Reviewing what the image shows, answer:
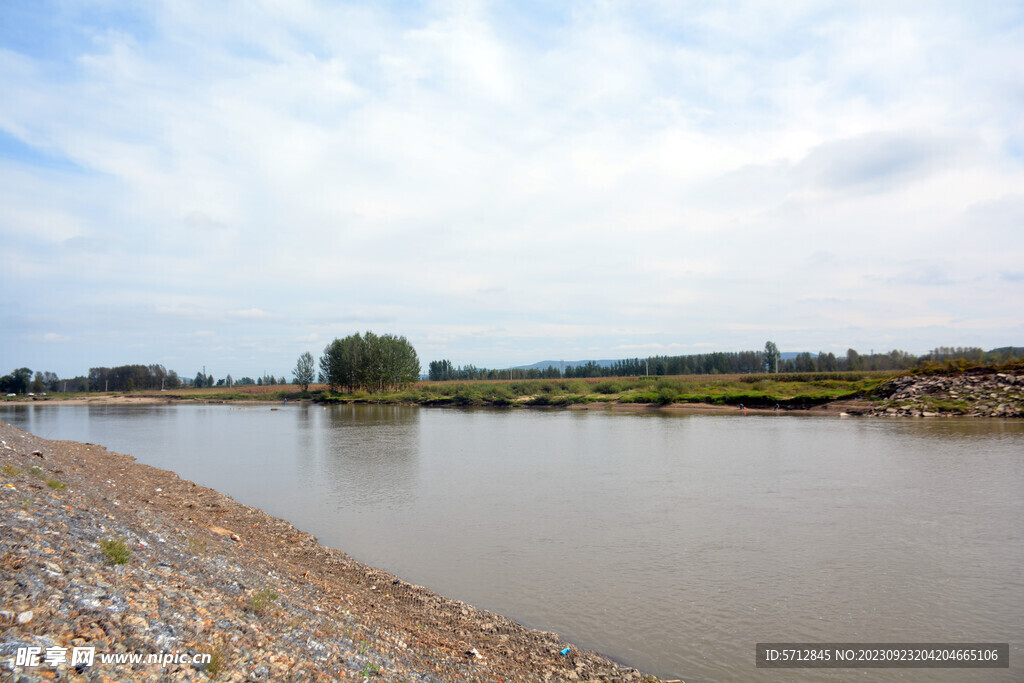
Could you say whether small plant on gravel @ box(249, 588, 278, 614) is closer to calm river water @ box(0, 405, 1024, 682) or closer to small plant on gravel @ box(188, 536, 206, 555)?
small plant on gravel @ box(188, 536, 206, 555)

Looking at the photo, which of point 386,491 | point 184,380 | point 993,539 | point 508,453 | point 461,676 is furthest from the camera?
point 184,380

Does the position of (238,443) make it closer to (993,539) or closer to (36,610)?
(36,610)

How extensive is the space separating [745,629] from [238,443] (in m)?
30.4

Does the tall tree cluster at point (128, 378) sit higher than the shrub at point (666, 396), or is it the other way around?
the tall tree cluster at point (128, 378)

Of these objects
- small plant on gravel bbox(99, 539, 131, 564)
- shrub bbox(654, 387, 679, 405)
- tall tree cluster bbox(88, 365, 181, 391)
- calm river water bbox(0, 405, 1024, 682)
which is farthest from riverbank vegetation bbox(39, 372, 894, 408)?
tall tree cluster bbox(88, 365, 181, 391)

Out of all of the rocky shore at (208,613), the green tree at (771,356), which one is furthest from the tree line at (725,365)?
the rocky shore at (208,613)

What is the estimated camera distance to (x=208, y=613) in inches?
224

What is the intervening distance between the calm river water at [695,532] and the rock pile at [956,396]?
10.4 metres

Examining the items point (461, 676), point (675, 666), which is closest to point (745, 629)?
point (675, 666)

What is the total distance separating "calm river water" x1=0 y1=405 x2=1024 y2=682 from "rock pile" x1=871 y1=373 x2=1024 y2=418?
1037cm

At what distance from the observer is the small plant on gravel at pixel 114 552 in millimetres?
6008

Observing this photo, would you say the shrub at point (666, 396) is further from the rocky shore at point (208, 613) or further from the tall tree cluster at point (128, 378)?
the tall tree cluster at point (128, 378)

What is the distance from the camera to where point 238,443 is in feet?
105

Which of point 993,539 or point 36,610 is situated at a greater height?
point 36,610
